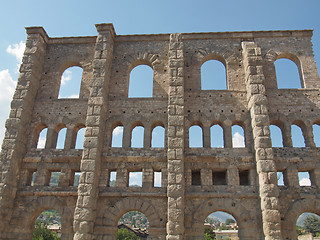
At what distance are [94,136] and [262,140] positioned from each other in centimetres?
710

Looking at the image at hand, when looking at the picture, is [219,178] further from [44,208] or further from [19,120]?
[19,120]

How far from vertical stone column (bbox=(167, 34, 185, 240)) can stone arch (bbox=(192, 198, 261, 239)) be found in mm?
779

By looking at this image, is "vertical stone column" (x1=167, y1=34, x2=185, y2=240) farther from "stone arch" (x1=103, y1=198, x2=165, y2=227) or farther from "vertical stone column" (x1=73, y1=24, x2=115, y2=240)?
"vertical stone column" (x1=73, y1=24, x2=115, y2=240)

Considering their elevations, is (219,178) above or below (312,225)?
below

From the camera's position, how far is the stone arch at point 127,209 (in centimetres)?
1168

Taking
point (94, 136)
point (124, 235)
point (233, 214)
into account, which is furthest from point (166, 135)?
point (124, 235)

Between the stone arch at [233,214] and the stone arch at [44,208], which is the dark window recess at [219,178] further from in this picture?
the stone arch at [44,208]

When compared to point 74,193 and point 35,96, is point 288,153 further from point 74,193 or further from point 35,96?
point 35,96

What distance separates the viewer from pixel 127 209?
1183 centimetres

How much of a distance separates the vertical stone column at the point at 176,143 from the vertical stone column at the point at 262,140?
306 centimetres

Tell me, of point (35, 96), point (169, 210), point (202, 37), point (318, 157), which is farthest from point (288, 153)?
point (35, 96)

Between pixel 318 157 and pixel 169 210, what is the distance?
6.81 meters

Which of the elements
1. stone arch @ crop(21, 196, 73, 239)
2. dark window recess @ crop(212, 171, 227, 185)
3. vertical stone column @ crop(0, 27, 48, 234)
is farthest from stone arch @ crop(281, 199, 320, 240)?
vertical stone column @ crop(0, 27, 48, 234)

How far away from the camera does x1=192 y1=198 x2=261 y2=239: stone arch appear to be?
11305 millimetres
